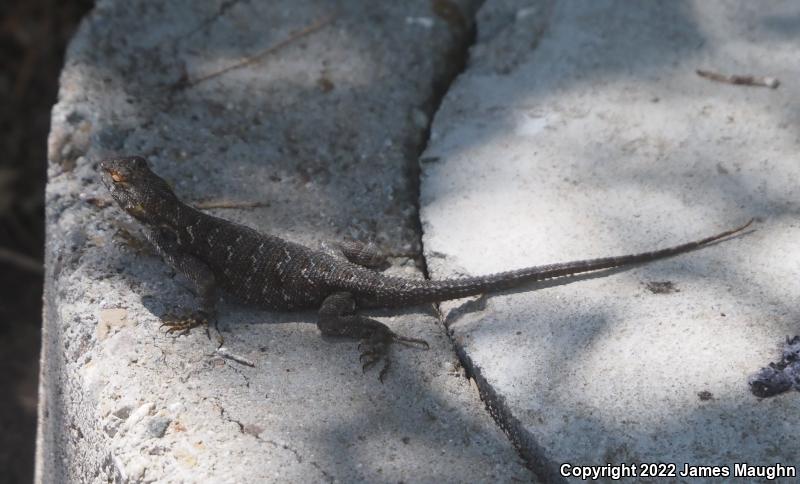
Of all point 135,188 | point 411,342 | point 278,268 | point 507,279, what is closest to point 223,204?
point 135,188

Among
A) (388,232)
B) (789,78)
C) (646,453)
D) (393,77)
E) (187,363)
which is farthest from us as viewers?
(393,77)

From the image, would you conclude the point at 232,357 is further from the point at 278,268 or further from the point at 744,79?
the point at 744,79

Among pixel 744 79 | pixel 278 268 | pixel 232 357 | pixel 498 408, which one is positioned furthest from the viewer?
pixel 744 79

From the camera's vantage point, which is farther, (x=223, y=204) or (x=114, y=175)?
(x=223, y=204)

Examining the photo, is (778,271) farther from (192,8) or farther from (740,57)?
(192,8)

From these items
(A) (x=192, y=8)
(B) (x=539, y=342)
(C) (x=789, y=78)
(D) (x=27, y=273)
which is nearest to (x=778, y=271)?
(B) (x=539, y=342)

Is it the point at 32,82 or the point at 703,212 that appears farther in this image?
the point at 32,82

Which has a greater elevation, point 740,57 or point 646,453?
point 740,57

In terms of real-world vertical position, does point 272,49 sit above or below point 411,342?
above
